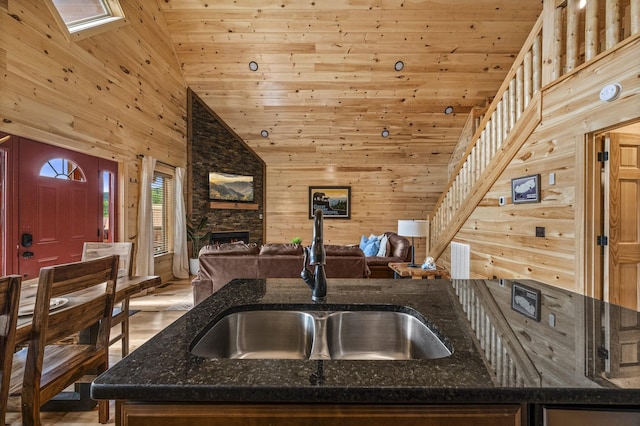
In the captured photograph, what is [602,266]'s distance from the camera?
267 centimetres

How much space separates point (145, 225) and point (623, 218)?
5694mm

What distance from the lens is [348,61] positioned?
540cm

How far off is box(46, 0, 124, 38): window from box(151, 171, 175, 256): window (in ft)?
7.37

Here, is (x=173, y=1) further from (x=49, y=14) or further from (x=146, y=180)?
(x=146, y=180)

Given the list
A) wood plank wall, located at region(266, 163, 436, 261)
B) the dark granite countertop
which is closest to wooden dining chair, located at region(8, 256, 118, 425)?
the dark granite countertop

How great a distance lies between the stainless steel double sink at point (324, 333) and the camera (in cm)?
113

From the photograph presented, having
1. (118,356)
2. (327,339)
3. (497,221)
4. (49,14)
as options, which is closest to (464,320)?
(327,339)

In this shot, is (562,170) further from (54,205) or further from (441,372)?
(54,205)

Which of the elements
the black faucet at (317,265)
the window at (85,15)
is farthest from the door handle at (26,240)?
the black faucet at (317,265)

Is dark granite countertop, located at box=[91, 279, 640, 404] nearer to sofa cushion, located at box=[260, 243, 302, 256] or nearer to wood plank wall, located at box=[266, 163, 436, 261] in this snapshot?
sofa cushion, located at box=[260, 243, 302, 256]

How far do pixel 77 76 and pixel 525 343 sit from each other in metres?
4.65

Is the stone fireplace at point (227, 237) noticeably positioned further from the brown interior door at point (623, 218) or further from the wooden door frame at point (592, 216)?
the brown interior door at point (623, 218)

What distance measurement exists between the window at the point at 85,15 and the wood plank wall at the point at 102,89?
0.32ft

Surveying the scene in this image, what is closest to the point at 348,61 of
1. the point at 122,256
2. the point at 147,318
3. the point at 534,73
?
the point at 534,73
